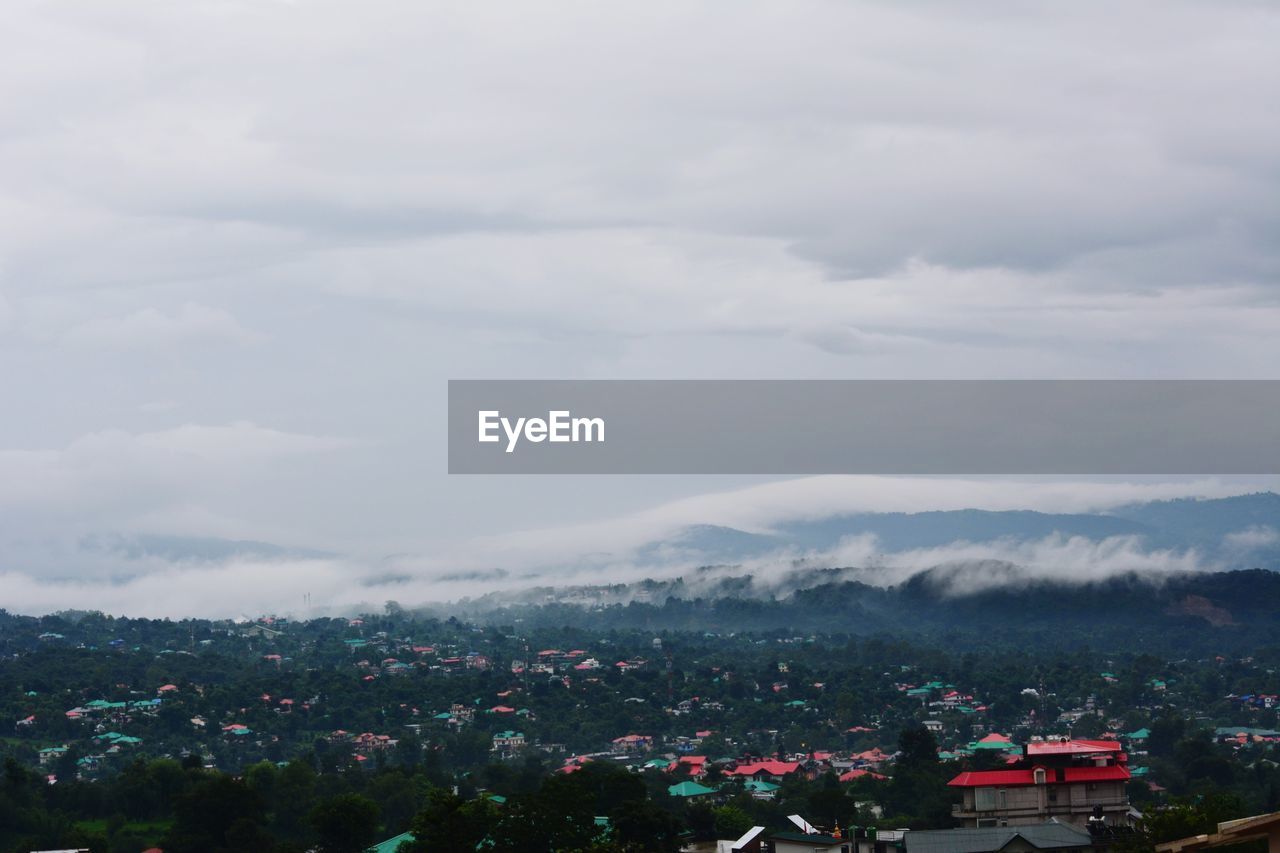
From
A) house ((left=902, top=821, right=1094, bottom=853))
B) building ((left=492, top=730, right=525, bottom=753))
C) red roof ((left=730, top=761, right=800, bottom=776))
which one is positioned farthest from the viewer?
building ((left=492, top=730, right=525, bottom=753))

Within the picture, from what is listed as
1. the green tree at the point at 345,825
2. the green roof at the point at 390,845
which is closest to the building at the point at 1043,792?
the green roof at the point at 390,845

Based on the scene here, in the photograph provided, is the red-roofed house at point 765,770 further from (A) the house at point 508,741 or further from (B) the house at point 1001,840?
(B) the house at point 1001,840

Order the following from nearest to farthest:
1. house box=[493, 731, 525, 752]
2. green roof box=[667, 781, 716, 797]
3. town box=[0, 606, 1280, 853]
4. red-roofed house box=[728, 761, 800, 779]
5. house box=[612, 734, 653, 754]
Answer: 1. town box=[0, 606, 1280, 853]
2. green roof box=[667, 781, 716, 797]
3. red-roofed house box=[728, 761, 800, 779]
4. house box=[493, 731, 525, 752]
5. house box=[612, 734, 653, 754]

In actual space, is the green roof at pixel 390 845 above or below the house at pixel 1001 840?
below

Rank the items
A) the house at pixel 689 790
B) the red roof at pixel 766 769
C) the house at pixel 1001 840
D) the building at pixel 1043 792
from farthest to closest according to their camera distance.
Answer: the red roof at pixel 766 769, the house at pixel 689 790, the building at pixel 1043 792, the house at pixel 1001 840

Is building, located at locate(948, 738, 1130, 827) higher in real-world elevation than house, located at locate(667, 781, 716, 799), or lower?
higher

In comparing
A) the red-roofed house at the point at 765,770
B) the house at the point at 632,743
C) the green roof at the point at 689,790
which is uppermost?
the green roof at the point at 689,790

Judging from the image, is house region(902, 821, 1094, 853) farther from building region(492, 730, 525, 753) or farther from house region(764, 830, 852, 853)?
building region(492, 730, 525, 753)

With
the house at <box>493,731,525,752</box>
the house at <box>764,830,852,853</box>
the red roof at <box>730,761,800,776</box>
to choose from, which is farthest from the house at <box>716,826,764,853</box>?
the house at <box>493,731,525,752</box>
